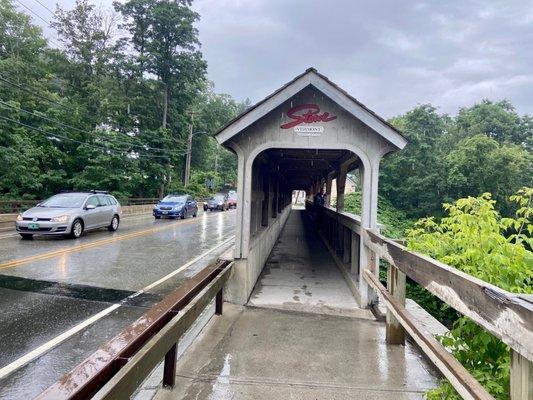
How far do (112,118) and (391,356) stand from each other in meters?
37.2

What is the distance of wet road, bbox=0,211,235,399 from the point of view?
3982 mm

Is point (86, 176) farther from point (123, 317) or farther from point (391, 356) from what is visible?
Answer: point (391, 356)

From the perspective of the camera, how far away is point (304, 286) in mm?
7789

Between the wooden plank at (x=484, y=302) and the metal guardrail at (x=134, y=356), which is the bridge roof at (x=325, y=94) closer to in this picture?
the metal guardrail at (x=134, y=356)

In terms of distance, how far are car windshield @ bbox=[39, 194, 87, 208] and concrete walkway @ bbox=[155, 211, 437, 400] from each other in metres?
9.55

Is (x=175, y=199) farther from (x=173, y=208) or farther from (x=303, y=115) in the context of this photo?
(x=303, y=115)

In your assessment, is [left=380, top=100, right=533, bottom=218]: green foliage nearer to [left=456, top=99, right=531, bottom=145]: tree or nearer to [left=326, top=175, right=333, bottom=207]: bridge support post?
[left=456, top=99, right=531, bottom=145]: tree

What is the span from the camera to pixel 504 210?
3753 cm

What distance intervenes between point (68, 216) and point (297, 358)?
36.0 feet

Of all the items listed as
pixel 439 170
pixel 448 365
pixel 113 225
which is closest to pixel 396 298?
pixel 448 365

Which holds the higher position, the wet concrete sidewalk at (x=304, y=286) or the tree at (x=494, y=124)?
the tree at (x=494, y=124)

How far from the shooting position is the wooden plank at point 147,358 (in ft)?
6.91

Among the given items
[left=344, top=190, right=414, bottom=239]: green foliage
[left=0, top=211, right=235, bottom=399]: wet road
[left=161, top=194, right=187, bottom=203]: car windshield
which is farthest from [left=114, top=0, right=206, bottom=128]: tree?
[left=0, top=211, right=235, bottom=399]: wet road

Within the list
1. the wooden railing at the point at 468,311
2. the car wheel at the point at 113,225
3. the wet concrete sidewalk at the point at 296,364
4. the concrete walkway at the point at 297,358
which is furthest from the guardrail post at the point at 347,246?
the car wheel at the point at 113,225
